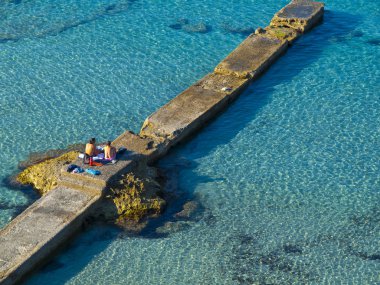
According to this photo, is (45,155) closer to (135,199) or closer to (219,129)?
(135,199)

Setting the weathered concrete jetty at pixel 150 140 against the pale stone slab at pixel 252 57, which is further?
the pale stone slab at pixel 252 57

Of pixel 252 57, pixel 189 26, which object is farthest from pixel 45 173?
pixel 189 26

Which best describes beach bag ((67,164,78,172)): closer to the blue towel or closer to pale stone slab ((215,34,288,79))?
the blue towel

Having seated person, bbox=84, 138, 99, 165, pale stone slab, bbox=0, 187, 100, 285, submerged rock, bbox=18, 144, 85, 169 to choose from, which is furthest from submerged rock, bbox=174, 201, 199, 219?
submerged rock, bbox=18, 144, 85, 169

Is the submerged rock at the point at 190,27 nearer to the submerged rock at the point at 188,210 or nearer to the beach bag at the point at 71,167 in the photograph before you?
the beach bag at the point at 71,167

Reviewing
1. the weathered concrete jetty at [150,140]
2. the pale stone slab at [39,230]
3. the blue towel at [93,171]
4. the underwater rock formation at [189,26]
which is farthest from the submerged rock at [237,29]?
the pale stone slab at [39,230]

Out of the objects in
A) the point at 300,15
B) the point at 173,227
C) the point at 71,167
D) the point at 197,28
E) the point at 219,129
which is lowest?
the point at 173,227

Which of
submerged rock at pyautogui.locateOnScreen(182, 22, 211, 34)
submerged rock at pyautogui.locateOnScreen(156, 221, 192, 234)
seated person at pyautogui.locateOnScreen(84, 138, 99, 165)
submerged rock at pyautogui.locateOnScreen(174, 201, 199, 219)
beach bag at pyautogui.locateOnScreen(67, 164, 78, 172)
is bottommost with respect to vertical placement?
submerged rock at pyautogui.locateOnScreen(156, 221, 192, 234)
